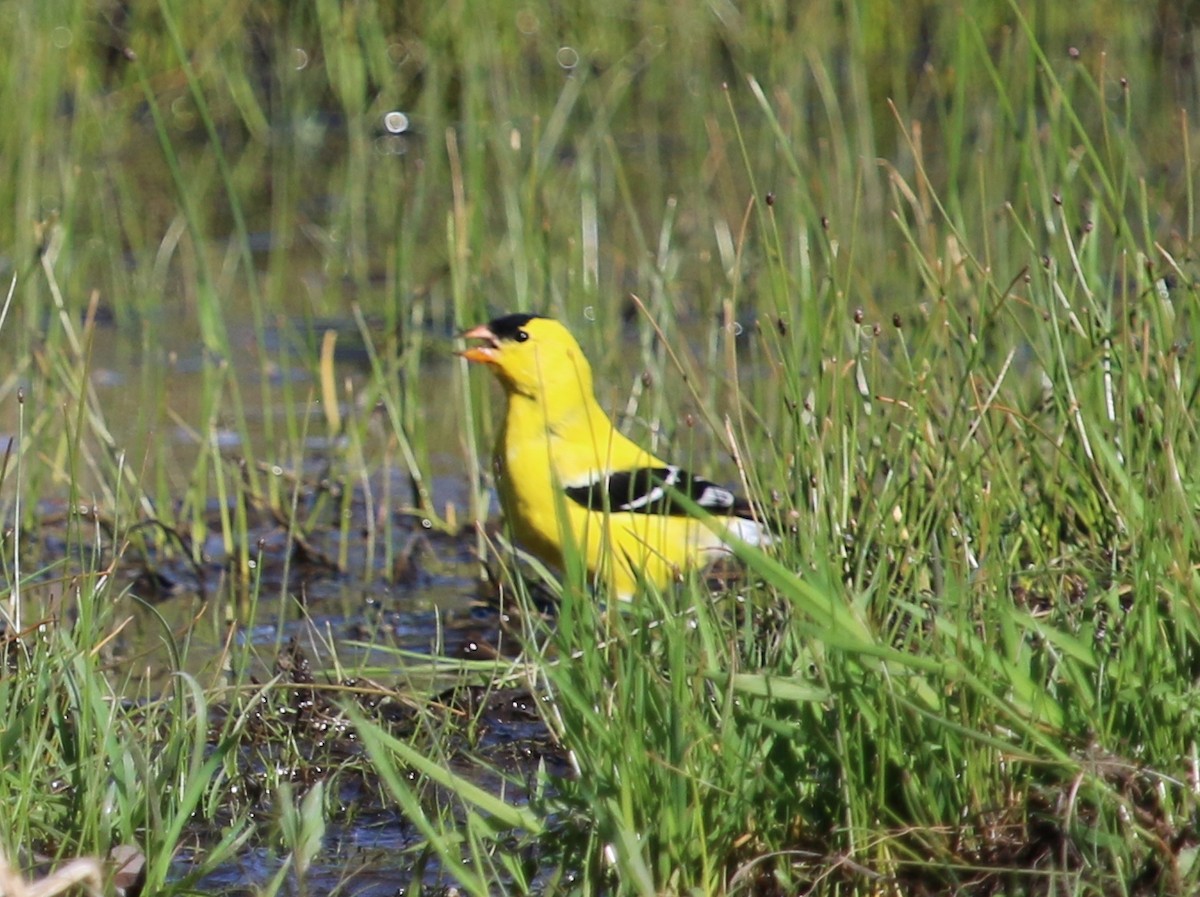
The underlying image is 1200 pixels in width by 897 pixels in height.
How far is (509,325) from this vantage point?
4.70 m

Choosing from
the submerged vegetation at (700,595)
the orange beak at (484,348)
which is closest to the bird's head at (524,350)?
the orange beak at (484,348)

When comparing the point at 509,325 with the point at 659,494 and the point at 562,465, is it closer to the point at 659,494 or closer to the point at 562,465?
the point at 562,465

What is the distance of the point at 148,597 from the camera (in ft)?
15.7

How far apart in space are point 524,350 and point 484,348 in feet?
0.38

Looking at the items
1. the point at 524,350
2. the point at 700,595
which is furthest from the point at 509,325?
the point at 700,595

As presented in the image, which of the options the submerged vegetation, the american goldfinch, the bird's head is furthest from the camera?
the bird's head

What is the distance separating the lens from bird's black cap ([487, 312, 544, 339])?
185 inches

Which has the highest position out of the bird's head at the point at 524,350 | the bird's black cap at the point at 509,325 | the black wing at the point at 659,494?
the bird's black cap at the point at 509,325

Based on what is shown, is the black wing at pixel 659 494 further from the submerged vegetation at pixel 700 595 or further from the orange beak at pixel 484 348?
the orange beak at pixel 484 348

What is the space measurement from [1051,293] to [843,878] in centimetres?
120

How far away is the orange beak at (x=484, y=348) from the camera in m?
4.67

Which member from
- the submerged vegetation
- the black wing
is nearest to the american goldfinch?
the black wing

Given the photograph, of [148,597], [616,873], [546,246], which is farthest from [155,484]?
[616,873]

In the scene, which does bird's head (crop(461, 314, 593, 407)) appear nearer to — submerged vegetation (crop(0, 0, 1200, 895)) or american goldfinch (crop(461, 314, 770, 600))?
american goldfinch (crop(461, 314, 770, 600))
